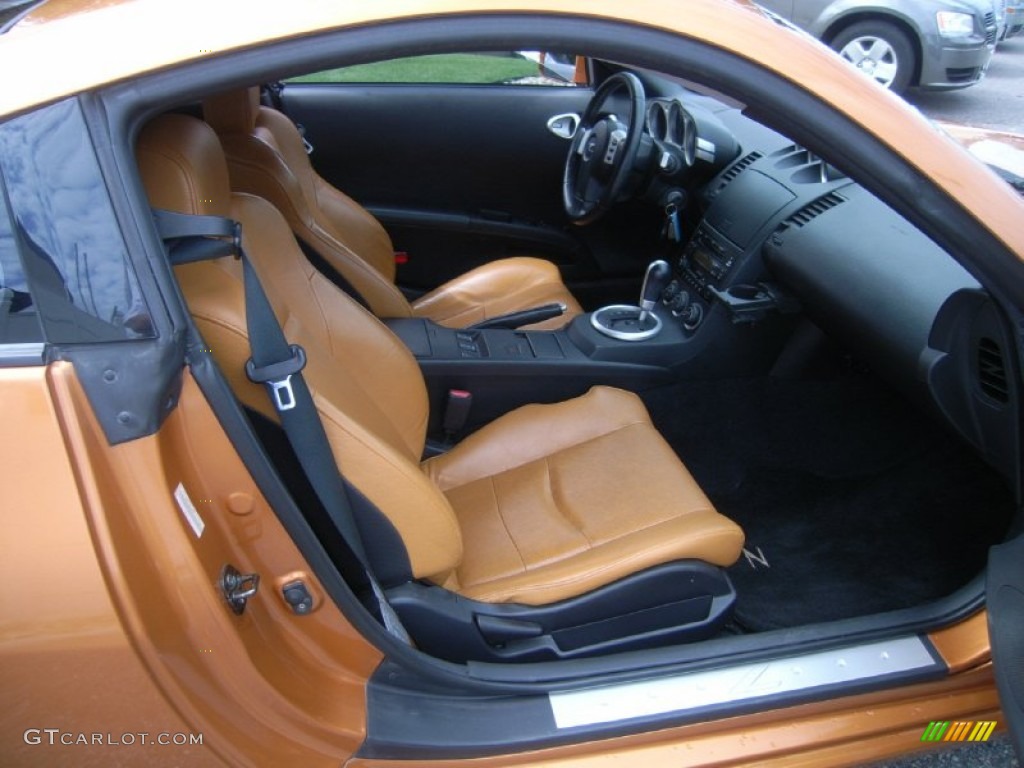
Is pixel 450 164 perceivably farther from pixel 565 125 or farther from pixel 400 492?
pixel 400 492

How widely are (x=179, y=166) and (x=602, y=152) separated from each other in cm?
164

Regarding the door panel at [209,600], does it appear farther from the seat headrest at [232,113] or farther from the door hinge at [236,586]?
the seat headrest at [232,113]

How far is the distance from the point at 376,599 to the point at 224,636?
26 centimetres

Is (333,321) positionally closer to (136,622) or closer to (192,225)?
(192,225)

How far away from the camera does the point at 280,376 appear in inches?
41.7

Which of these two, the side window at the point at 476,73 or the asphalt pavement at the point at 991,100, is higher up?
the side window at the point at 476,73

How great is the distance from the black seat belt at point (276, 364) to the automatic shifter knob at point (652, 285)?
55.0 inches

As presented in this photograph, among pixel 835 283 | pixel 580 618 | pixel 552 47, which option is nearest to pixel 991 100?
pixel 835 283

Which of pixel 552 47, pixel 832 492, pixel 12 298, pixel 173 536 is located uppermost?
pixel 552 47

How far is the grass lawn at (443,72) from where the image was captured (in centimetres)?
317

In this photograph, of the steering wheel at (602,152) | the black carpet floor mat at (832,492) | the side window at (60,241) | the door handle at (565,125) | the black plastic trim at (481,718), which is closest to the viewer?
the side window at (60,241)

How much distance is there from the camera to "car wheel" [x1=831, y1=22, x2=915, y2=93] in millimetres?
5948

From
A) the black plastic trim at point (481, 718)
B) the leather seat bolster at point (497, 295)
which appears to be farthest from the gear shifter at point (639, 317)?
the black plastic trim at point (481, 718)

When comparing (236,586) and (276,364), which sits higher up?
(276,364)
